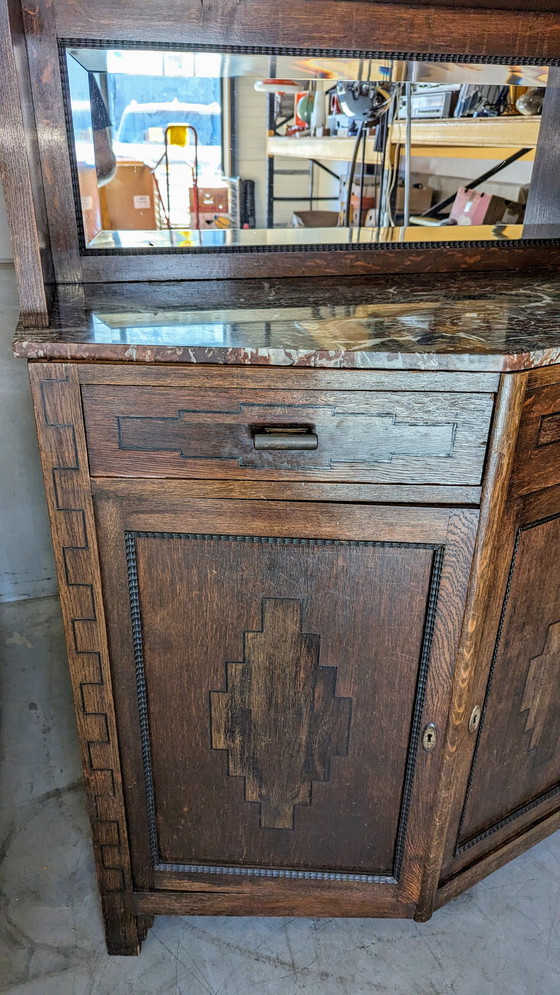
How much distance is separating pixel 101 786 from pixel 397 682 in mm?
449

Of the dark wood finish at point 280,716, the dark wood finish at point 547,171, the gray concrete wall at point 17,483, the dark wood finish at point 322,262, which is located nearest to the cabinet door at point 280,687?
the dark wood finish at point 280,716

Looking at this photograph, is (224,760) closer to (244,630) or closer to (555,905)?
(244,630)

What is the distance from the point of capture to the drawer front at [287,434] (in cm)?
81

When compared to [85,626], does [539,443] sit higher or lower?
higher

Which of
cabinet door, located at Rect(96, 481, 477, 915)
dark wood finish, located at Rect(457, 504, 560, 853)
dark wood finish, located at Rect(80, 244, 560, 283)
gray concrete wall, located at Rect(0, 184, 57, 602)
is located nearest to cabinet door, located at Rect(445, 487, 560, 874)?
dark wood finish, located at Rect(457, 504, 560, 853)

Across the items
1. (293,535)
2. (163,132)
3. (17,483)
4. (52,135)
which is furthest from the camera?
(17,483)

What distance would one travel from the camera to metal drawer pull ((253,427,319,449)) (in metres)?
0.82

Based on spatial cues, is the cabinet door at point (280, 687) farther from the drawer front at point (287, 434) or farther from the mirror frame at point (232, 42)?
the mirror frame at point (232, 42)

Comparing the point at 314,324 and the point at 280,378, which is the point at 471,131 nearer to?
the point at 314,324

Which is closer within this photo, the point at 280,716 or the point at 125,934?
the point at 280,716

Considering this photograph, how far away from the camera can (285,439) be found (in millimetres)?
821

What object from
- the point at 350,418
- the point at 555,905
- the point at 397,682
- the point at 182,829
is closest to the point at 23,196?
the point at 350,418

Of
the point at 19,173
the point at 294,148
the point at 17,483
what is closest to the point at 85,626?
the point at 19,173

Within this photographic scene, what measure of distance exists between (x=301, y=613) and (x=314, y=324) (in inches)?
14.6
